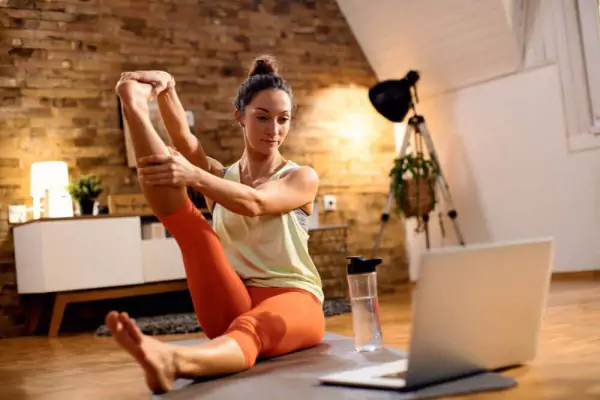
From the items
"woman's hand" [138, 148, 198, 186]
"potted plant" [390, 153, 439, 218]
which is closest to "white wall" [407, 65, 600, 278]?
"potted plant" [390, 153, 439, 218]

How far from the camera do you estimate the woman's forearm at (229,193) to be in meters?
1.80

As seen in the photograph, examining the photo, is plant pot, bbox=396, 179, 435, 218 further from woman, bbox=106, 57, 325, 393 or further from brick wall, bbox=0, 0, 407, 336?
woman, bbox=106, 57, 325, 393

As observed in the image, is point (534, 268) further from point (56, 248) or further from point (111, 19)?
point (111, 19)

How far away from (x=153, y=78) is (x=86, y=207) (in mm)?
2693

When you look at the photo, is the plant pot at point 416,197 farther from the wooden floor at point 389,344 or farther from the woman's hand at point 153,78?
the woman's hand at point 153,78

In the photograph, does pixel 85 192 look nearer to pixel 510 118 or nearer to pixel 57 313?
pixel 57 313

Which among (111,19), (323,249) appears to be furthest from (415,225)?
(111,19)

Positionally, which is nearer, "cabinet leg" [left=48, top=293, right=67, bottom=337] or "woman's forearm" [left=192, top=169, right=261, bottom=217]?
"woman's forearm" [left=192, top=169, right=261, bottom=217]

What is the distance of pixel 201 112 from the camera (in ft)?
17.0

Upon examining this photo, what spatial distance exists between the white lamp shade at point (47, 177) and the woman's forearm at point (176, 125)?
8.13 ft

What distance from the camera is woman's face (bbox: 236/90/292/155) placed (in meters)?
2.09

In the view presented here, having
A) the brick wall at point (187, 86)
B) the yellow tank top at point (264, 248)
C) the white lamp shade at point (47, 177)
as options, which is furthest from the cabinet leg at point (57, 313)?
the yellow tank top at point (264, 248)

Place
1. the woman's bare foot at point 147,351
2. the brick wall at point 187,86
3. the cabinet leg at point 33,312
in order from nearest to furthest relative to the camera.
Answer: the woman's bare foot at point 147,351, the cabinet leg at point 33,312, the brick wall at point 187,86

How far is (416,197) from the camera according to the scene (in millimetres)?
5176
